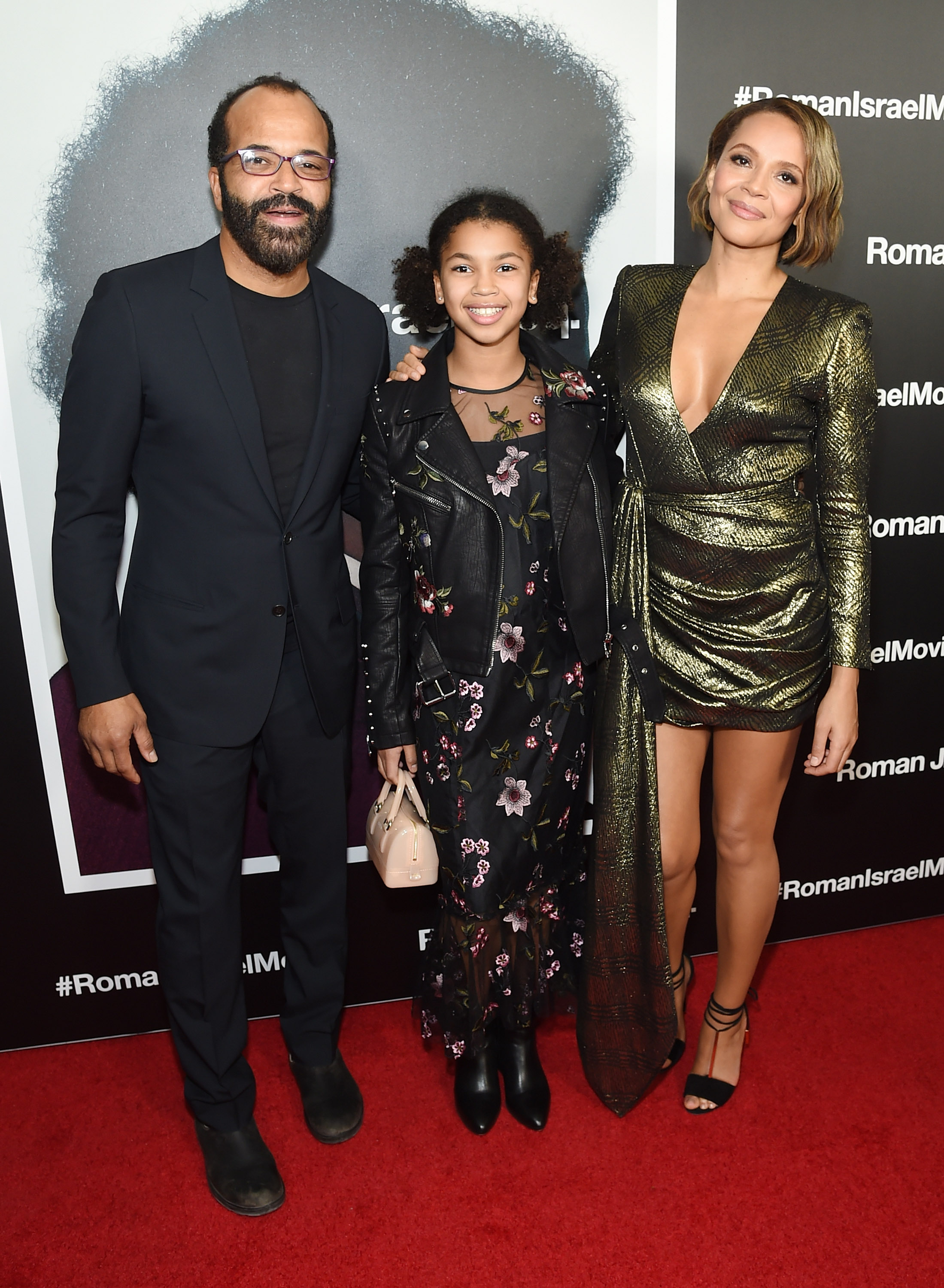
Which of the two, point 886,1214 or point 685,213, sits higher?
point 685,213

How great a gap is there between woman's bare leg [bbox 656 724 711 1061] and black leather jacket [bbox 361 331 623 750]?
30cm

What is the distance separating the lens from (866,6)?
2.57 meters

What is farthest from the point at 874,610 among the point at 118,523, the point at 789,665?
the point at 118,523

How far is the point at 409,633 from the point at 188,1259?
54.8 inches

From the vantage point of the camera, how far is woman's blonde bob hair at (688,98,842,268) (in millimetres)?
1941

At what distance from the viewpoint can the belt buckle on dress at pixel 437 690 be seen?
2094mm

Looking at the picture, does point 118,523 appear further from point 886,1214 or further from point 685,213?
point 886,1214

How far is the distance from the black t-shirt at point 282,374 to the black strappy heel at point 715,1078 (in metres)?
1.62

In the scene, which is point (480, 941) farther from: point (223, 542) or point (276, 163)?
point (276, 163)

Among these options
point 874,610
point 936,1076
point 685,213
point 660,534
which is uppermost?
point 685,213

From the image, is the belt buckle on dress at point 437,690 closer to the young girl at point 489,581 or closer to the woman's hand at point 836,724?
the young girl at point 489,581

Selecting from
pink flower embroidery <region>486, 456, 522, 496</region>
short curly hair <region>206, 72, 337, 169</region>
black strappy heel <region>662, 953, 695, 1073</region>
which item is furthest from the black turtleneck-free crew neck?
black strappy heel <region>662, 953, 695, 1073</region>

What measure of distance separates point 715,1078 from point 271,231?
7.24ft

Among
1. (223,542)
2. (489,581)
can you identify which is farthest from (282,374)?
(489,581)
